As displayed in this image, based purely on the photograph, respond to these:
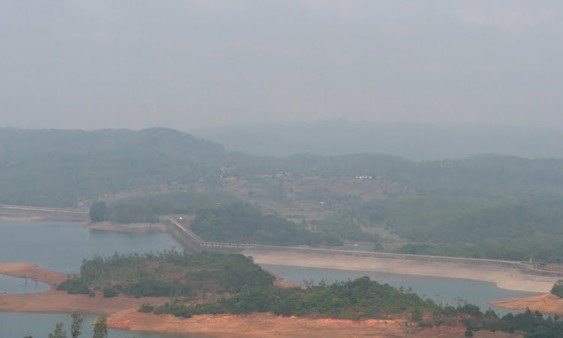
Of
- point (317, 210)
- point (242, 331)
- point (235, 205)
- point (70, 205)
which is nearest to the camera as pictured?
point (242, 331)

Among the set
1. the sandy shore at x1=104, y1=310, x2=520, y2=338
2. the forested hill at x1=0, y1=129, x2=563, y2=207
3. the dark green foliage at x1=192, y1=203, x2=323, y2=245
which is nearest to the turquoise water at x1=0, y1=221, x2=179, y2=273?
the dark green foliage at x1=192, y1=203, x2=323, y2=245

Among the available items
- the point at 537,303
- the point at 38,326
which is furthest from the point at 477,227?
the point at 38,326

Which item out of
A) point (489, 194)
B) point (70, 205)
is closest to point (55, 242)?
point (70, 205)

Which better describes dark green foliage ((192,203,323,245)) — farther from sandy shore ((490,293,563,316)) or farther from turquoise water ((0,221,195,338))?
sandy shore ((490,293,563,316))

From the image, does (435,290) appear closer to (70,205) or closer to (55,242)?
(55,242)

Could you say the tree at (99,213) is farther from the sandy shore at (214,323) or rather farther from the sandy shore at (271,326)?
the sandy shore at (271,326)

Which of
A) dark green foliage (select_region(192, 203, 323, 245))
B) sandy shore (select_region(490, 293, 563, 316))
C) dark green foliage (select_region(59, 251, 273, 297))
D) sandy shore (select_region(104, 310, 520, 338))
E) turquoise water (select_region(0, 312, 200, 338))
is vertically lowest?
turquoise water (select_region(0, 312, 200, 338))
